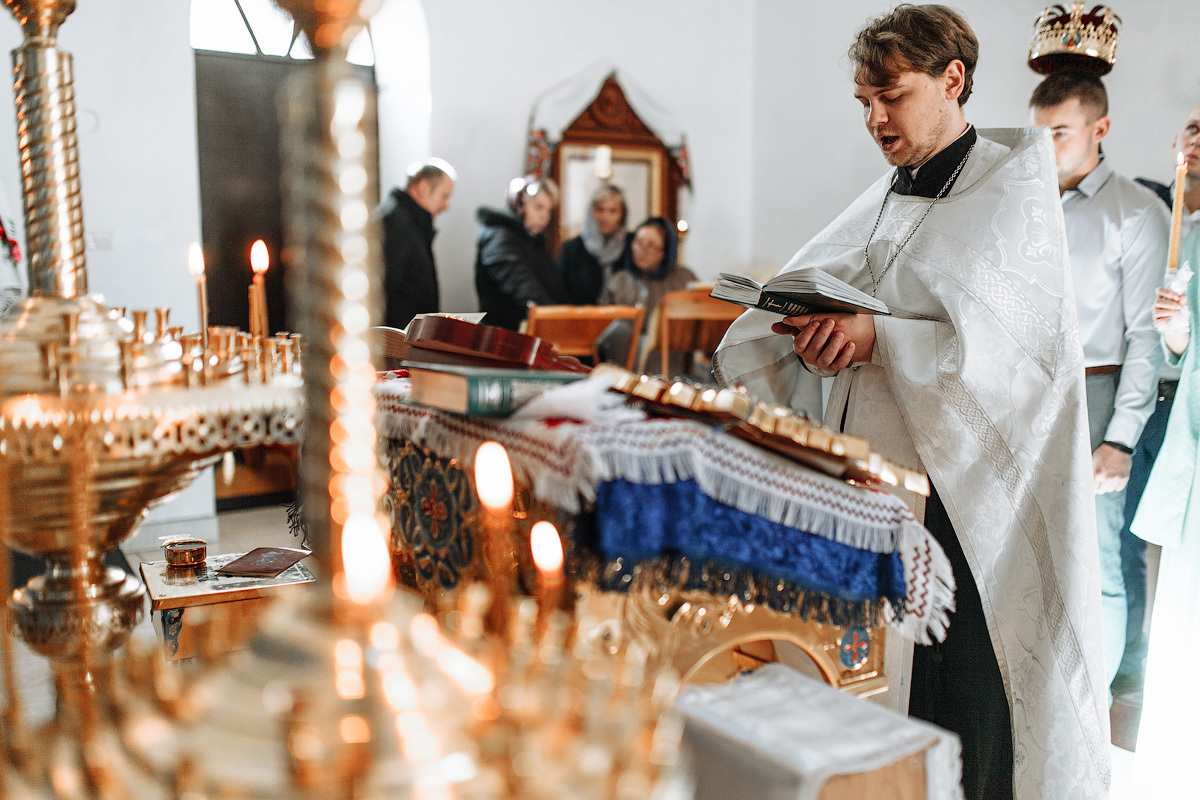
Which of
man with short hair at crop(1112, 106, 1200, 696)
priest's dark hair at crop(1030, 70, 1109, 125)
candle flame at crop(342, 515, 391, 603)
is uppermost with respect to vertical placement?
priest's dark hair at crop(1030, 70, 1109, 125)

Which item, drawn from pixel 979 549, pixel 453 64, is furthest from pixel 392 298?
pixel 979 549

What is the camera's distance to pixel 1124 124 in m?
4.53

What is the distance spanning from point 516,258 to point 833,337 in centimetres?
439

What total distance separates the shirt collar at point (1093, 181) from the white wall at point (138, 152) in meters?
3.93

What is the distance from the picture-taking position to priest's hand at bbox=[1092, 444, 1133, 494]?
271cm

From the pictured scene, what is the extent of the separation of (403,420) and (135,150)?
4.26 metres

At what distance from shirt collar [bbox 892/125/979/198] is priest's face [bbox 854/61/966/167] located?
0.04 feet

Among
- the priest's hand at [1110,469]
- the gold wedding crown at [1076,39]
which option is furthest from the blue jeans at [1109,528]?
the gold wedding crown at [1076,39]

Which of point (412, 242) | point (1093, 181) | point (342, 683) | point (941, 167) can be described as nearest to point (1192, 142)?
point (1093, 181)

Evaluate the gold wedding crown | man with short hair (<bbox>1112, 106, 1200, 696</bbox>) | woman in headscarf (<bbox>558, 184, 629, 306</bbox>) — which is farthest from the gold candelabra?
woman in headscarf (<bbox>558, 184, 629, 306</bbox>)

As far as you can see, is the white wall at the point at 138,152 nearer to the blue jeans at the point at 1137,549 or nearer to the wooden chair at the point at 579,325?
the wooden chair at the point at 579,325

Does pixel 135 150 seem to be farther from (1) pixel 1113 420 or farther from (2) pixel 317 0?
(2) pixel 317 0

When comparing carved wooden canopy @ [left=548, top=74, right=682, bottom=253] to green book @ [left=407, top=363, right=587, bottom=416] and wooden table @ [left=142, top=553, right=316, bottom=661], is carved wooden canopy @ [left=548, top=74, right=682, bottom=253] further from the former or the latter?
green book @ [left=407, top=363, right=587, bottom=416]

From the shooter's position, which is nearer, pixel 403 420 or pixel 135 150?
pixel 403 420
